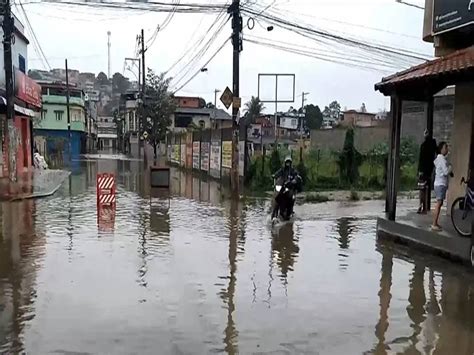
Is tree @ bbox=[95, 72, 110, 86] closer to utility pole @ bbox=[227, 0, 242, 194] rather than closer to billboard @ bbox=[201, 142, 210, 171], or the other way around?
billboard @ bbox=[201, 142, 210, 171]

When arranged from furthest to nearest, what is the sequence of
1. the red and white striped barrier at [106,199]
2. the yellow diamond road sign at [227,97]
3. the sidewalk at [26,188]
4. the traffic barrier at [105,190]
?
1. the yellow diamond road sign at [227,97]
2. the sidewalk at [26,188]
3. the red and white striped barrier at [106,199]
4. the traffic barrier at [105,190]

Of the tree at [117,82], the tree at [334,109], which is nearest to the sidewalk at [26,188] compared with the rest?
the tree at [334,109]

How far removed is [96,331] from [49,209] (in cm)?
1045

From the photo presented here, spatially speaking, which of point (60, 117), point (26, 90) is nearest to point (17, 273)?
point (26, 90)

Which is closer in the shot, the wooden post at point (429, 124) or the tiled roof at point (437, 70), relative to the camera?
the tiled roof at point (437, 70)

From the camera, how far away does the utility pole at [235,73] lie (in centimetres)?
1945

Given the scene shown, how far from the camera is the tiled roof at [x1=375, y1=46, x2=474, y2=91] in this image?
9328 mm

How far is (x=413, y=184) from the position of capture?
24422 mm

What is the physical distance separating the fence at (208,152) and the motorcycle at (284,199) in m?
8.07

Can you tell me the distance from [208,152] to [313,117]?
65923 millimetres

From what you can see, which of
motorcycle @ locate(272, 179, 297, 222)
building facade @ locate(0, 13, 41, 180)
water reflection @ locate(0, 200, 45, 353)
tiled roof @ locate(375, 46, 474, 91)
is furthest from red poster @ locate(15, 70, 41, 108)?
tiled roof @ locate(375, 46, 474, 91)

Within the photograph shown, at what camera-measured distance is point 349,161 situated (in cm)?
2314

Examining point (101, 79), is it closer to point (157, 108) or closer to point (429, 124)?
point (157, 108)

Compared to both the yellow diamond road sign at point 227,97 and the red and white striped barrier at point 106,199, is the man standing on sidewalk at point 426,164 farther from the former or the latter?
the red and white striped barrier at point 106,199
